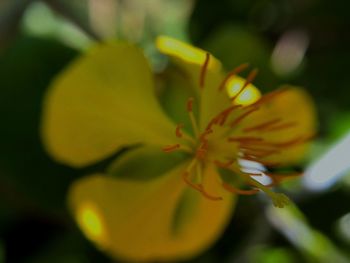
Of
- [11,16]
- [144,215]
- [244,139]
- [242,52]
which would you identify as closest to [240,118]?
[244,139]

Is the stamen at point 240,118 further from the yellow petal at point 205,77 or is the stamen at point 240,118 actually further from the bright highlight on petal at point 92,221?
the bright highlight on petal at point 92,221

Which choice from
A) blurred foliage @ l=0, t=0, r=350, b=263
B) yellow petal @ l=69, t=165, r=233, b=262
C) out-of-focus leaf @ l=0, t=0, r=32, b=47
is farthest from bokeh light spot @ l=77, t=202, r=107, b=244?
out-of-focus leaf @ l=0, t=0, r=32, b=47

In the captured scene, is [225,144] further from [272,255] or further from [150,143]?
[272,255]

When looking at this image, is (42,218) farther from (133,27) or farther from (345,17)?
(345,17)

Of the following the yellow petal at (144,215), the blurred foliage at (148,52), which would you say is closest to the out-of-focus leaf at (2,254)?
the blurred foliage at (148,52)

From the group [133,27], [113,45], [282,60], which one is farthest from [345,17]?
[113,45]

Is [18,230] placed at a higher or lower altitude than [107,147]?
lower

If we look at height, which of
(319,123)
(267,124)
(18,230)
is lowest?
(18,230)

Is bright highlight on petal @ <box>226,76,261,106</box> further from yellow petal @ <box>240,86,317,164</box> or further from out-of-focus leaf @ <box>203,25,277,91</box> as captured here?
out-of-focus leaf @ <box>203,25,277,91</box>
